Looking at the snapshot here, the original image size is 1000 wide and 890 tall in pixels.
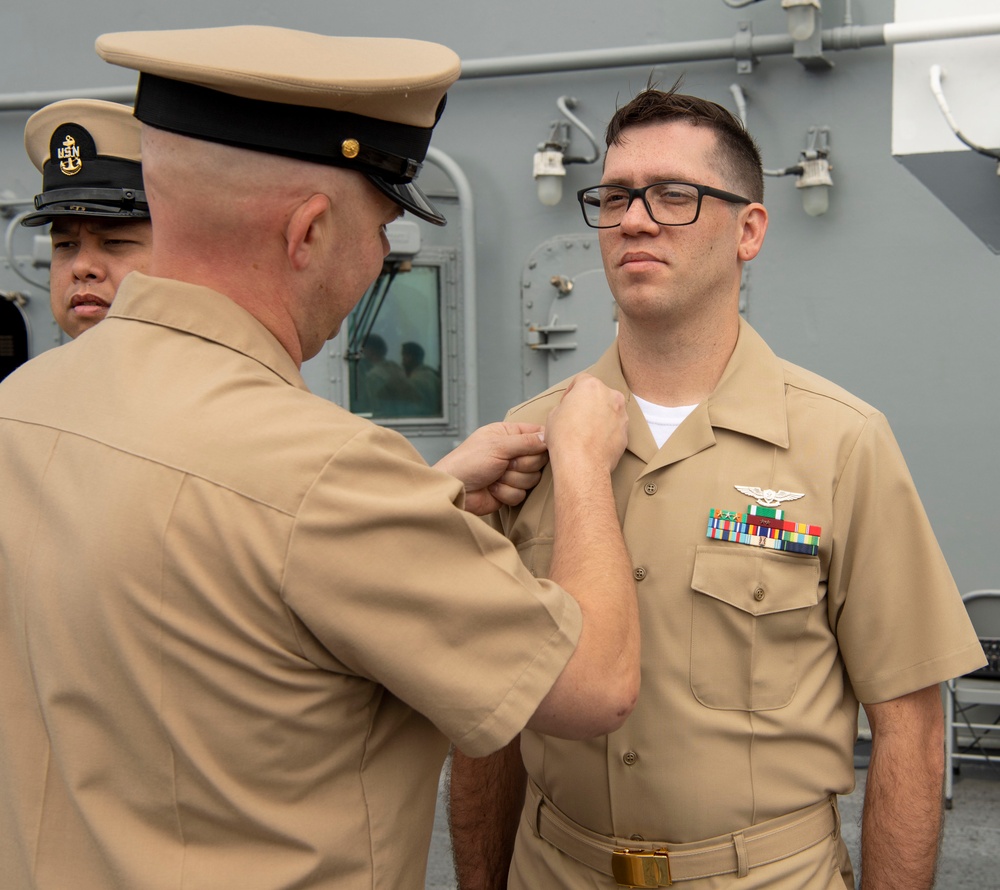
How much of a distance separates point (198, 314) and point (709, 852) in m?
1.04

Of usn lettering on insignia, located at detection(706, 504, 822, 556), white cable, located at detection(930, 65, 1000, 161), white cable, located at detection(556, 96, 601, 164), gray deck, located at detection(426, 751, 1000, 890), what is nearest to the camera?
usn lettering on insignia, located at detection(706, 504, 822, 556)

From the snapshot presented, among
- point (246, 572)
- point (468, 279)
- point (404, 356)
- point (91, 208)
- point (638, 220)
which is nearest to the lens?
point (246, 572)

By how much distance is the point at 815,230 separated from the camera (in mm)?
3840

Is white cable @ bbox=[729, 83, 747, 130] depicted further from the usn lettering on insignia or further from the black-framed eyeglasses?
the usn lettering on insignia

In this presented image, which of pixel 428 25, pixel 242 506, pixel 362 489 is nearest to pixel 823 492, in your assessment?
pixel 362 489

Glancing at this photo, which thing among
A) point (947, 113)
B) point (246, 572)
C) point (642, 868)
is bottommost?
point (642, 868)

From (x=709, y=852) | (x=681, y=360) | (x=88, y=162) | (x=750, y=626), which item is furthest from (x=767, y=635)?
(x=88, y=162)

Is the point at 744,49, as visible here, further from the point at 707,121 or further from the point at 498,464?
the point at 498,464

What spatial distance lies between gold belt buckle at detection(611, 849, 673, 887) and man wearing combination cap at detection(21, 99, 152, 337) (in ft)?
4.91

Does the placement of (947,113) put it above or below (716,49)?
below

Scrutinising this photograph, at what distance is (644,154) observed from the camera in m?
1.74

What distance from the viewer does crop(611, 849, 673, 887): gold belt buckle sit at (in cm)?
157

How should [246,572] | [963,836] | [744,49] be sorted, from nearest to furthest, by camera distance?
[246,572], [963,836], [744,49]

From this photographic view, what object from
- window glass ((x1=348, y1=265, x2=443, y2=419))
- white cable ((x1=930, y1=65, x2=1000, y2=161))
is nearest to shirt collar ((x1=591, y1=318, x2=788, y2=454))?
white cable ((x1=930, y1=65, x2=1000, y2=161))
